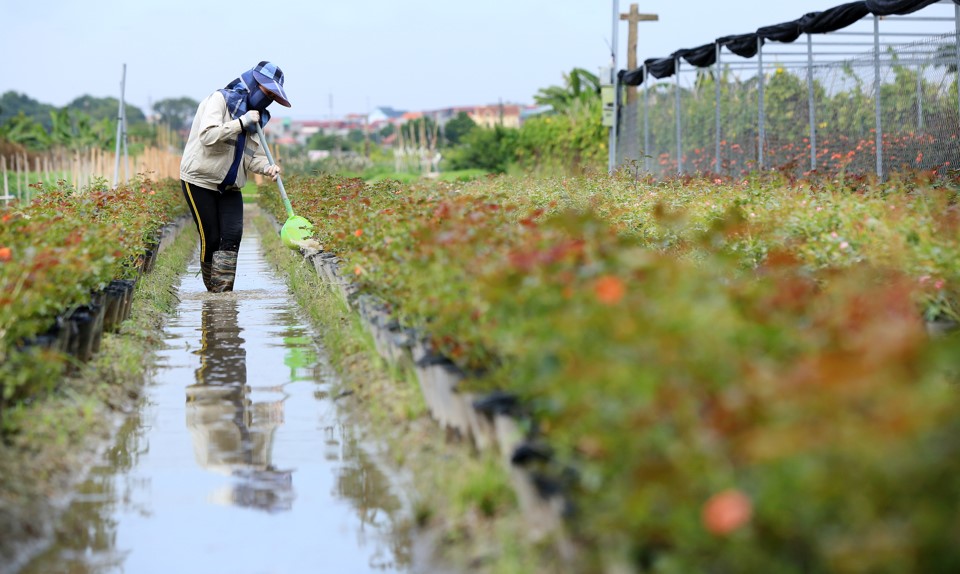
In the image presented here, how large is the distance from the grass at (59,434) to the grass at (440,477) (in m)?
1.18

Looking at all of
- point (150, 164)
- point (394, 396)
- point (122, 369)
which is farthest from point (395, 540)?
point (150, 164)

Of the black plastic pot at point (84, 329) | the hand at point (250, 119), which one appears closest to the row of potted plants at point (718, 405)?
the black plastic pot at point (84, 329)

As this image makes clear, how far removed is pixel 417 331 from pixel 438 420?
719 mm

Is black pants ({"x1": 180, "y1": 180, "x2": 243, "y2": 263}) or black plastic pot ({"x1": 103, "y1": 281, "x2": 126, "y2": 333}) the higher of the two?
black pants ({"x1": 180, "y1": 180, "x2": 243, "y2": 263})

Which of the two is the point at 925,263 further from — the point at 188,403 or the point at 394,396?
the point at 188,403

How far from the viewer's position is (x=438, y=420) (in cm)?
505

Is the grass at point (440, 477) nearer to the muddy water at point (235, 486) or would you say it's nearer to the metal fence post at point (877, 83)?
the muddy water at point (235, 486)

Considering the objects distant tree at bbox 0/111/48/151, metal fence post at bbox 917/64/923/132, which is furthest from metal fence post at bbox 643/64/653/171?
distant tree at bbox 0/111/48/151

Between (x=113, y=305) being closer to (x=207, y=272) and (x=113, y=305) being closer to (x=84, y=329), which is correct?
(x=84, y=329)

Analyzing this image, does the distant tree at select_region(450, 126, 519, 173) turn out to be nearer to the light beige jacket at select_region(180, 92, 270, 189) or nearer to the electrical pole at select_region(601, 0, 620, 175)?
the electrical pole at select_region(601, 0, 620, 175)

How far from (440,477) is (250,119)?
242 inches

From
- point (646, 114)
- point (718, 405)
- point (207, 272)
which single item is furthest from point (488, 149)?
point (718, 405)

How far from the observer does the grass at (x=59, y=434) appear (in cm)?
398

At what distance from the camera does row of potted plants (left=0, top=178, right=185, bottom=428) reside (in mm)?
4957
